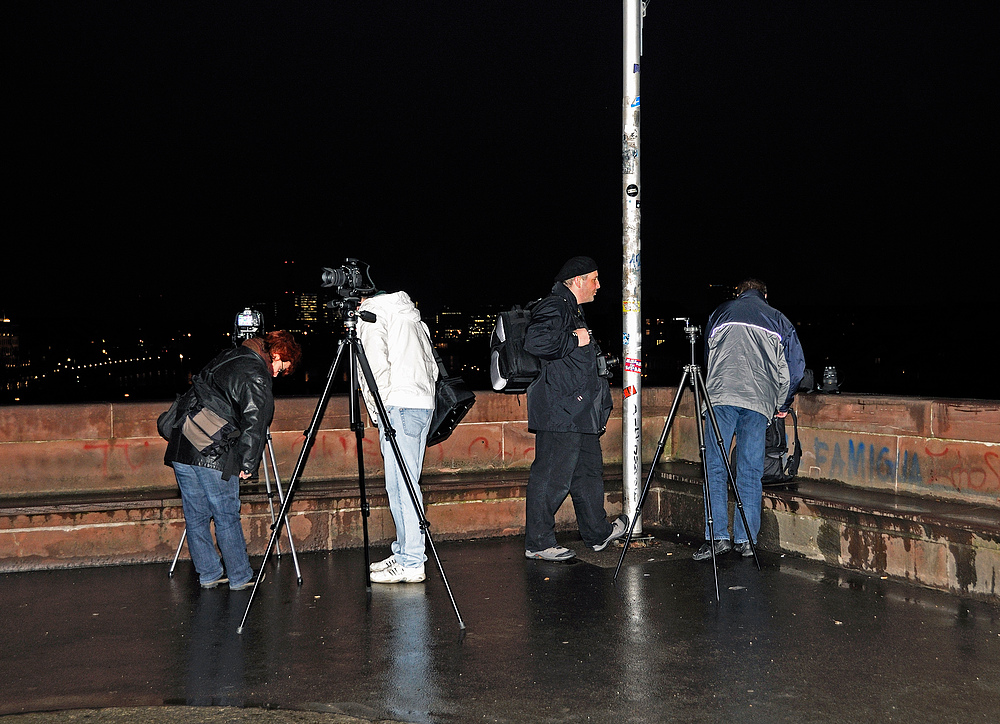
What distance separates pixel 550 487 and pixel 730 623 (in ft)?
5.54

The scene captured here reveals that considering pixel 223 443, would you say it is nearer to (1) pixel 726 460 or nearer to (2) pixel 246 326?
(2) pixel 246 326

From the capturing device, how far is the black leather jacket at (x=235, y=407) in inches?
218

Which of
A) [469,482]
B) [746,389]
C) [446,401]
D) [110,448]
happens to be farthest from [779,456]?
[110,448]

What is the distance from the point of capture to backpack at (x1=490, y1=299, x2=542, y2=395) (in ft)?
20.1

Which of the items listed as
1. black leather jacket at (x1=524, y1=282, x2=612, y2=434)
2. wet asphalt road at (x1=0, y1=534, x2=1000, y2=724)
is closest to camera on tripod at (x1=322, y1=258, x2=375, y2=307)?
black leather jacket at (x1=524, y1=282, x2=612, y2=434)

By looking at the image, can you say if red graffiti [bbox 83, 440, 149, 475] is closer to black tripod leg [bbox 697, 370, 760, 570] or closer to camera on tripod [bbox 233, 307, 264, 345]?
camera on tripod [bbox 233, 307, 264, 345]

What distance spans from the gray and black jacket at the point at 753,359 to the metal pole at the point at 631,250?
58 centimetres

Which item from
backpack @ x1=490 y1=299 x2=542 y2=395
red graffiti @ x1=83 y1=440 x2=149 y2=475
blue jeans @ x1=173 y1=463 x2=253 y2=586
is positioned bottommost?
blue jeans @ x1=173 y1=463 x2=253 y2=586

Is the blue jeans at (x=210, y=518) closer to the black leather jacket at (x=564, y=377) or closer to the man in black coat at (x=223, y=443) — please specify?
the man in black coat at (x=223, y=443)

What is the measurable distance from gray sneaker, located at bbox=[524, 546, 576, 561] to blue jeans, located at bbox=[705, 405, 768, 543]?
945 millimetres

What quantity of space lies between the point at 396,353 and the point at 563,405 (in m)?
1.21

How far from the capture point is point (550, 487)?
6273 millimetres

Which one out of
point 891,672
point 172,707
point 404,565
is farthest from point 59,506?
point 891,672

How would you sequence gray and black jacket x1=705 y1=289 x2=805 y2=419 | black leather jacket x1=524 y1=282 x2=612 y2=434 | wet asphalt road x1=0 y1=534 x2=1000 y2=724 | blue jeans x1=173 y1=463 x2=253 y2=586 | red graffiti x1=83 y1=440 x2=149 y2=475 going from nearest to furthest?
wet asphalt road x1=0 y1=534 x2=1000 y2=724
blue jeans x1=173 y1=463 x2=253 y2=586
black leather jacket x1=524 y1=282 x2=612 y2=434
gray and black jacket x1=705 y1=289 x2=805 y2=419
red graffiti x1=83 y1=440 x2=149 y2=475
